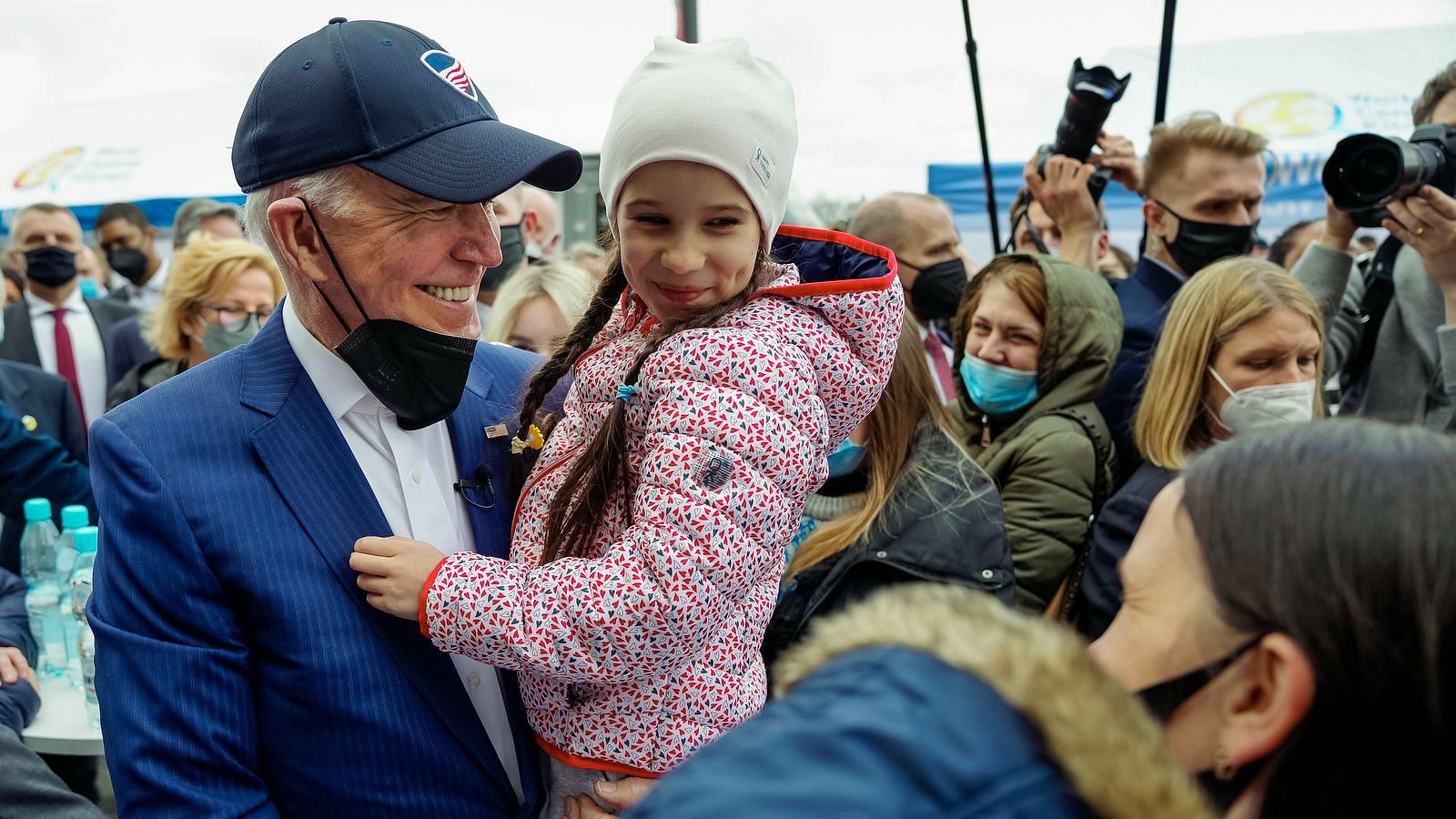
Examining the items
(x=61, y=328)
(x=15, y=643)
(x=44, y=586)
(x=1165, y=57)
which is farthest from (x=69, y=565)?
(x=1165, y=57)

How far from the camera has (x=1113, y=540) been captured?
8.83ft

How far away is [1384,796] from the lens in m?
0.83

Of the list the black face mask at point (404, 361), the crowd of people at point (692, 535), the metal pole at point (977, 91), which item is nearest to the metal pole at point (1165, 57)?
the metal pole at point (977, 91)

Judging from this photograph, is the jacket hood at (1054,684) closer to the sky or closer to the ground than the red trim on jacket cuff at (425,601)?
closer to the sky

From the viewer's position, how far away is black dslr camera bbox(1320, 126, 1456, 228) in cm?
312

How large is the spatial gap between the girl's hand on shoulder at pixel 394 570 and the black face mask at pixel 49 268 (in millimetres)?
5346

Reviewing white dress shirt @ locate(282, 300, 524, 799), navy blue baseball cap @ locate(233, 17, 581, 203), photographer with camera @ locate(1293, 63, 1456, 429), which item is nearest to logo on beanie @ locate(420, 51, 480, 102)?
navy blue baseball cap @ locate(233, 17, 581, 203)

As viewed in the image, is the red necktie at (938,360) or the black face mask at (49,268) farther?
the black face mask at (49,268)

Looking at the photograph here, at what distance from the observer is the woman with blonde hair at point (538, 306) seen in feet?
12.5

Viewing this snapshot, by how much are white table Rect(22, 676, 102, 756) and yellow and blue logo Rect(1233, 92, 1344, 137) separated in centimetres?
986

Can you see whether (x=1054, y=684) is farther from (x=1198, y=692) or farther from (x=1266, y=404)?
(x=1266, y=404)

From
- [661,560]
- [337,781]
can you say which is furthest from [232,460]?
[661,560]

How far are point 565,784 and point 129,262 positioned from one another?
6910mm

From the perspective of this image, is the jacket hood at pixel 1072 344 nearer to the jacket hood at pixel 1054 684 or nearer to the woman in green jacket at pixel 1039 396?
the woman in green jacket at pixel 1039 396
